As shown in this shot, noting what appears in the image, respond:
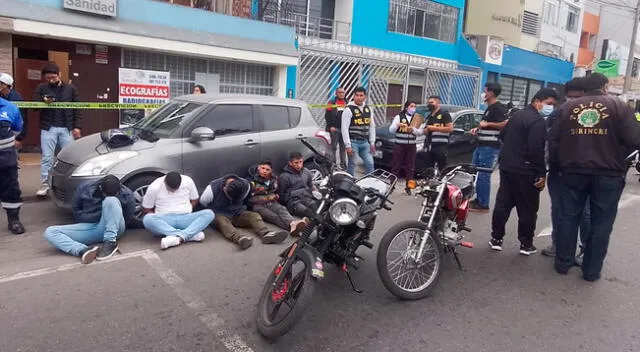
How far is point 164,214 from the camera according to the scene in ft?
17.2

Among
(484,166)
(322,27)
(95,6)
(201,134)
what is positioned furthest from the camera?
(322,27)

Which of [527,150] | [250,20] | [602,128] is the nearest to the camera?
[602,128]

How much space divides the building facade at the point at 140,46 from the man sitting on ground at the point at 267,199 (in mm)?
5714

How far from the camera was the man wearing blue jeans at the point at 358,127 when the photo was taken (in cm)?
827

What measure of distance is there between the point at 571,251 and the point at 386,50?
14035 mm

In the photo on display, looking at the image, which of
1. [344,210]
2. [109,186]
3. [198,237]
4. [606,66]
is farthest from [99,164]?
[606,66]

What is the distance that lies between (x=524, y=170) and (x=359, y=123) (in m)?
3.56

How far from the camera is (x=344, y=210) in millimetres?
3525

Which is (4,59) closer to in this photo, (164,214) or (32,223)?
(32,223)

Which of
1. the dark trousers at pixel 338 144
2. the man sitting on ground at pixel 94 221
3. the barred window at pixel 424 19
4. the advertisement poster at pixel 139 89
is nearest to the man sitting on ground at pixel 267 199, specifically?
the man sitting on ground at pixel 94 221

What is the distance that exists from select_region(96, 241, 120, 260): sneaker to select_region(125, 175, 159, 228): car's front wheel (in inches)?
30.0

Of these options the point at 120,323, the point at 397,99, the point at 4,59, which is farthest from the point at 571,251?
the point at 397,99

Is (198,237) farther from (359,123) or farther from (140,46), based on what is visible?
(140,46)

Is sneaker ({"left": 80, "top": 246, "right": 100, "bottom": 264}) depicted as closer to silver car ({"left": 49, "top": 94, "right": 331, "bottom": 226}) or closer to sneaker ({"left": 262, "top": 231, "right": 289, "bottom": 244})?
silver car ({"left": 49, "top": 94, "right": 331, "bottom": 226})
